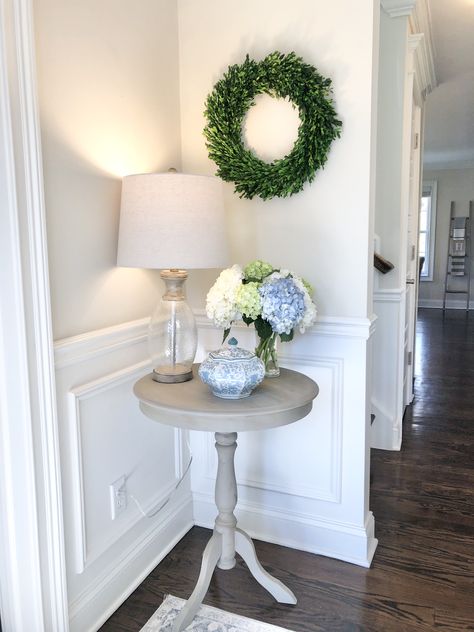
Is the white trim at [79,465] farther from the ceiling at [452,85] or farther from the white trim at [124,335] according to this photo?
the ceiling at [452,85]

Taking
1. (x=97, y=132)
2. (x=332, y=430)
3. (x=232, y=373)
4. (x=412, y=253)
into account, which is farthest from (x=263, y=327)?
(x=412, y=253)

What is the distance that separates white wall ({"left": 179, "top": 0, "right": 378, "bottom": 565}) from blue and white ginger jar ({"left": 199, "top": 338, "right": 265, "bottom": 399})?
0.52 m

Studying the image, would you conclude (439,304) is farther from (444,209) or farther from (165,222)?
(165,222)

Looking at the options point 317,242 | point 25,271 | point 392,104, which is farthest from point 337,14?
point 25,271

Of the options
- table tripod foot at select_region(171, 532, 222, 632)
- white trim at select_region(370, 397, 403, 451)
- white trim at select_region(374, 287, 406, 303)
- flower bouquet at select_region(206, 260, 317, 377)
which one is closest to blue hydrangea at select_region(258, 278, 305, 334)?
flower bouquet at select_region(206, 260, 317, 377)

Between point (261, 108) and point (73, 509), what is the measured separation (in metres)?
1.54

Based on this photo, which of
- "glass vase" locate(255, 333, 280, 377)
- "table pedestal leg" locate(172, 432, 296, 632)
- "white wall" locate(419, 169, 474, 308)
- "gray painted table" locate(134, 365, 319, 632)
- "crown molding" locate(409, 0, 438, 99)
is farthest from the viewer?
"white wall" locate(419, 169, 474, 308)

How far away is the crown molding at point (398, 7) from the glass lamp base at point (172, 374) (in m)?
2.22

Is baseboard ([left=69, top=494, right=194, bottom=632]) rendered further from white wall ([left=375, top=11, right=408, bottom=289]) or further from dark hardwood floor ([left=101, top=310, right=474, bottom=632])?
white wall ([left=375, top=11, right=408, bottom=289])

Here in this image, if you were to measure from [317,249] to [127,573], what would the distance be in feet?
4.42

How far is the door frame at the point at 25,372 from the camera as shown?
4.07 feet

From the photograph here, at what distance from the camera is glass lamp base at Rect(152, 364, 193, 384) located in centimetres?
166

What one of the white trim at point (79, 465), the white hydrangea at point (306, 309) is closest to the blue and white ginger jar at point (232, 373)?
the white hydrangea at point (306, 309)

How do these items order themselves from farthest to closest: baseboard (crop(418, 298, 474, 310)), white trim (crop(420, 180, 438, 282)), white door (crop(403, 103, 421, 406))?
baseboard (crop(418, 298, 474, 310)) → white trim (crop(420, 180, 438, 282)) → white door (crop(403, 103, 421, 406))
